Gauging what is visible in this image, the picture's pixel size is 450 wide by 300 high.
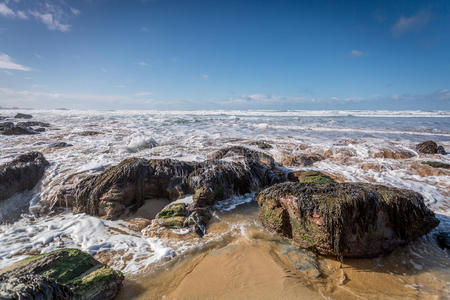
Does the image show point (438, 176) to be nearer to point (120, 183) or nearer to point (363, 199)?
point (363, 199)

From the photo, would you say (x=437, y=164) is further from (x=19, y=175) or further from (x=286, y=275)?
(x=19, y=175)

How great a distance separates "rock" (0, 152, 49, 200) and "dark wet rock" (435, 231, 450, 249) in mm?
8588

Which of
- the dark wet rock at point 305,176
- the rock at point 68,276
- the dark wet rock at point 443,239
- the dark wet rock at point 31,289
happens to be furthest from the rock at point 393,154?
the dark wet rock at point 31,289

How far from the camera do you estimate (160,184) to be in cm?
505

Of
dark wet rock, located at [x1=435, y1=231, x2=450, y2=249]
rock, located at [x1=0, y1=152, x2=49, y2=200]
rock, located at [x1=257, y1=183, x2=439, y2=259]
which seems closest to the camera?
rock, located at [x1=257, y1=183, x2=439, y2=259]

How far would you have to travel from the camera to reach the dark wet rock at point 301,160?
26.1ft

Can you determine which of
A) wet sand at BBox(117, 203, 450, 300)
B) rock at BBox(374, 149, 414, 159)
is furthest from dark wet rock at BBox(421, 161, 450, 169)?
wet sand at BBox(117, 203, 450, 300)

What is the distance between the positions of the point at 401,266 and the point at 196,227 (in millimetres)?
3105

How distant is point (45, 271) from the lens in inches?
95.7

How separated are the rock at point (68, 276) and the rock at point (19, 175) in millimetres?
3550

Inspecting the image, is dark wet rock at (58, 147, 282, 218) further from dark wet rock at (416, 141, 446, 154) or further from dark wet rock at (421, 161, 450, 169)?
dark wet rock at (416, 141, 446, 154)

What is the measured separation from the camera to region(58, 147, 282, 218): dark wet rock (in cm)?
450

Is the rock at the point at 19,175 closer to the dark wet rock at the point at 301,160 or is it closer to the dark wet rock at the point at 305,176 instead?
the dark wet rock at the point at 305,176

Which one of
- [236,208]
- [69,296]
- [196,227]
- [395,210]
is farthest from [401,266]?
[69,296]
